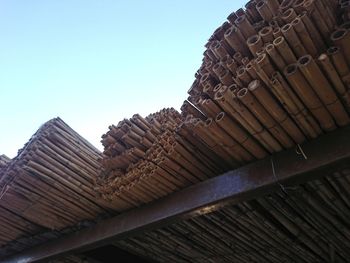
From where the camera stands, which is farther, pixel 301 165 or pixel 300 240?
pixel 300 240

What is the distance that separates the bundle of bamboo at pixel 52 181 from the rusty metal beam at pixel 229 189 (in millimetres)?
A: 224

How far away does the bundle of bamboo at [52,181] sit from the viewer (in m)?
3.41

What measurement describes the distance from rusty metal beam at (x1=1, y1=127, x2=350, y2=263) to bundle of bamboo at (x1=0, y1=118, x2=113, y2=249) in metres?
0.22

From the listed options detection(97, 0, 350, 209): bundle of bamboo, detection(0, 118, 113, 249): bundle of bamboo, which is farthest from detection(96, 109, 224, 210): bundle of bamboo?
detection(0, 118, 113, 249): bundle of bamboo

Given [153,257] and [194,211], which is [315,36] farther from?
[153,257]

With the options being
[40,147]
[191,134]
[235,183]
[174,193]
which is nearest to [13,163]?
[40,147]

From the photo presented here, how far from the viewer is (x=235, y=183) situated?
2.76 metres

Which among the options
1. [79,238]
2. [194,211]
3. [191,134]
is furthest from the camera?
[79,238]

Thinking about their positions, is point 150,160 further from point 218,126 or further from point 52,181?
point 52,181

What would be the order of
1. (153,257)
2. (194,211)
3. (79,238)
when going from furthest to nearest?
1. (153,257)
2. (79,238)
3. (194,211)

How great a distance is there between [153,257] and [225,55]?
2620 millimetres

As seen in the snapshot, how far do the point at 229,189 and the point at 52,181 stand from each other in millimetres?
1546

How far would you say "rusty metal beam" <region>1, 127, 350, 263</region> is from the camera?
93.4 inches

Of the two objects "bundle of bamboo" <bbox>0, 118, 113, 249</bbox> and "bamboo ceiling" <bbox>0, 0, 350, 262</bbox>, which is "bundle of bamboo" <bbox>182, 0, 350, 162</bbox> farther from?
"bundle of bamboo" <bbox>0, 118, 113, 249</bbox>
